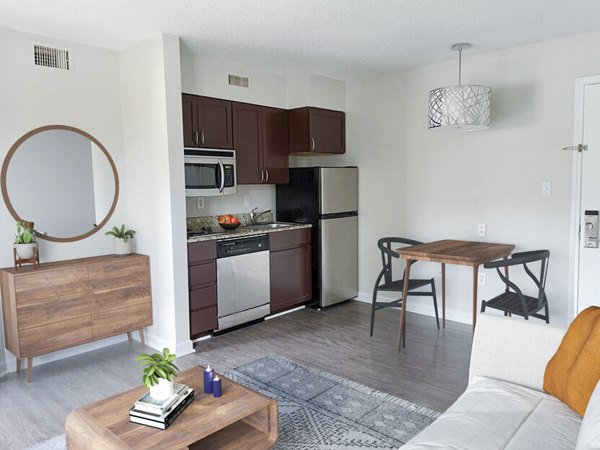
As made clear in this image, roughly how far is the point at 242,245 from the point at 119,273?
1068 mm

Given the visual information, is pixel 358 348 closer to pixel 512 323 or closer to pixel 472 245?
pixel 472 245

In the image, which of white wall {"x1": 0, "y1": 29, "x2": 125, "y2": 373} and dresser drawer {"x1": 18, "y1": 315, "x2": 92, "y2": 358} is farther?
white wall {"x1": 0, "y1": 29, "x2": 125, "y2": 373}

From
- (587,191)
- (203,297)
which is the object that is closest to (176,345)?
(203,297)

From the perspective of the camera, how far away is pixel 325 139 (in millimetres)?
4992

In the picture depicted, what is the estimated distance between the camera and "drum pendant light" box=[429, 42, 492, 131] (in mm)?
3631

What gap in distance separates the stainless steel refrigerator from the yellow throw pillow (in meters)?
2.99

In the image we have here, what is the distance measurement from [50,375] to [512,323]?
3097 mm

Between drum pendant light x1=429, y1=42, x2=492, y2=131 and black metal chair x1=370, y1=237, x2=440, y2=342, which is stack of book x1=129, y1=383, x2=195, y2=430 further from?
drum pendant light x1=429, y1=42, x2=492, y2=131

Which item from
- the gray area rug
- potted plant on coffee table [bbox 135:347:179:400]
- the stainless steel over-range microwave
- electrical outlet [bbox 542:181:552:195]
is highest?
the stainless steel over-range microwave

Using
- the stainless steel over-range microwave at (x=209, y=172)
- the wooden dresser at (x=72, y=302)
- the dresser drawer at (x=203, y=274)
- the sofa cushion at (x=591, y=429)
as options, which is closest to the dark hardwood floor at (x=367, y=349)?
the dresser drawer at (x=203, y=274)

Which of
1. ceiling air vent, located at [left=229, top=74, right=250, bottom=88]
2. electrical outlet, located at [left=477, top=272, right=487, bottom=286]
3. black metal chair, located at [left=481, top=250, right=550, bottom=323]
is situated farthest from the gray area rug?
ceiling air vent, located at [left=229, top=74, right=250, bottom=88]

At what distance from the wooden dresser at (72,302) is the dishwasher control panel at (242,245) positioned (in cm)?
64

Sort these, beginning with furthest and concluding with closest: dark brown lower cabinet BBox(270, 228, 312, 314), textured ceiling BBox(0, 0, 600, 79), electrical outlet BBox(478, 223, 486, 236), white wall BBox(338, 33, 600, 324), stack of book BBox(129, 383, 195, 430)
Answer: dark brown lower cabinet BBox(270, 228, 312, 314) < electrical outlet BBox(478, 223, 486, 236) < white wall BBox(338, 33, 600, 324) < textured ceiling BBox(0, 0, 600, 79) < stack of book BBox(129, 383, 195, 430)

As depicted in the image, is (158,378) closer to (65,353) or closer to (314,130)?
(65,353)
